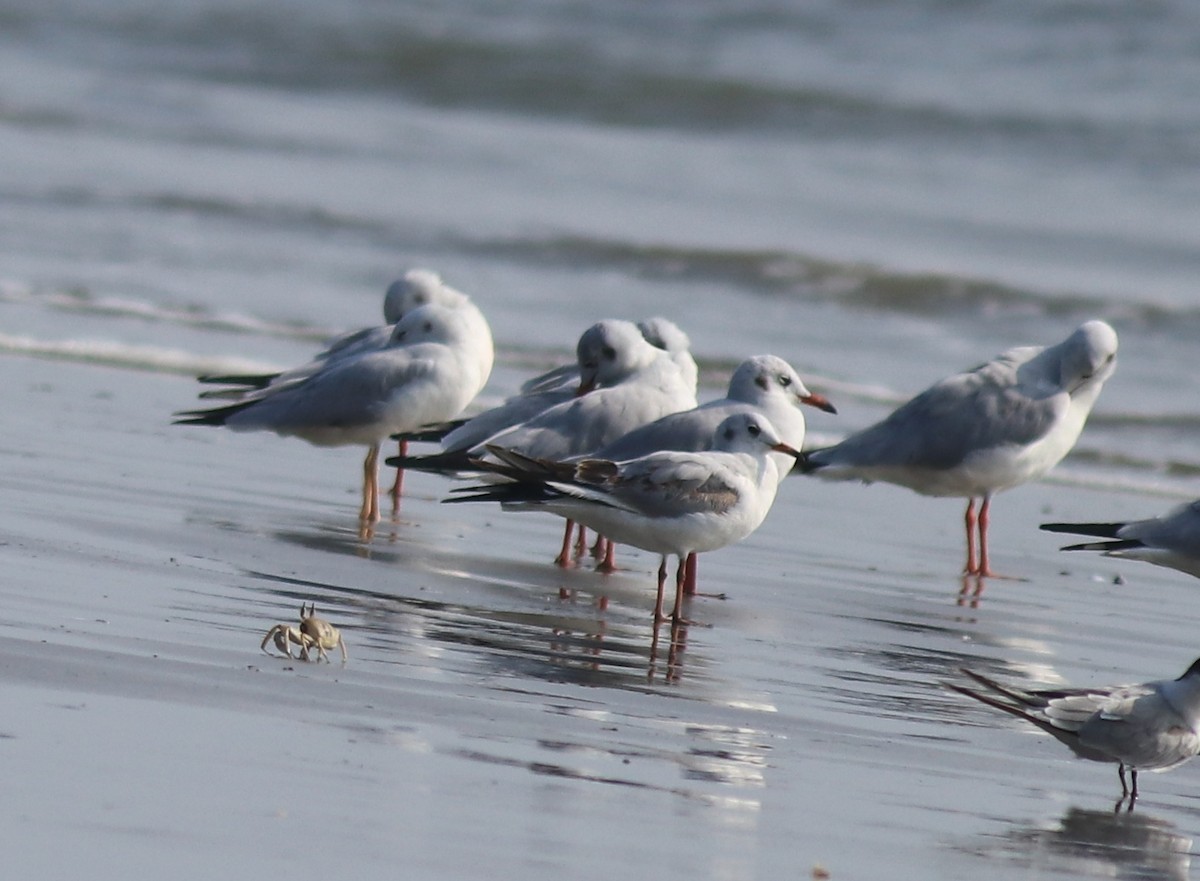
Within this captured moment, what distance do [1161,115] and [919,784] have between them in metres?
18.6

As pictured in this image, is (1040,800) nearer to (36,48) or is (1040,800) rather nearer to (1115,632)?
(1115,632)

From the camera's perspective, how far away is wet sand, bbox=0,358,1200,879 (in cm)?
384

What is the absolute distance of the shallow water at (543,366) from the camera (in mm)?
4156

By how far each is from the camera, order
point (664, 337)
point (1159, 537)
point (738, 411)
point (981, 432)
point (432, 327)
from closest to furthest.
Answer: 1. point (738, 411)
2. point (1159, 537)
3. point (432, 327)
4. point (981, 432)
5. point (664, 337)

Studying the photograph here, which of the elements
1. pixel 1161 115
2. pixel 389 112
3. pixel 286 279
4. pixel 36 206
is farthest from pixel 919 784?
A: pixel 389 112

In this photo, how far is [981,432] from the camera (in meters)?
8.59

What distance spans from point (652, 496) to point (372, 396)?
2281 mm

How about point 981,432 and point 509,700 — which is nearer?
point 509,700

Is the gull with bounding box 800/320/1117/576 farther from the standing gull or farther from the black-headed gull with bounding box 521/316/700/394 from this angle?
the standing gull

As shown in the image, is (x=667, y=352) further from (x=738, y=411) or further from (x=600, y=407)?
(x=738, y=411)

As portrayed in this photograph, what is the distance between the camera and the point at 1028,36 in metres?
24.7

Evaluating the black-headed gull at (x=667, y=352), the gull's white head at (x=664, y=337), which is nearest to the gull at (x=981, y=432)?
the black-headed gull at (x=667, y=352)

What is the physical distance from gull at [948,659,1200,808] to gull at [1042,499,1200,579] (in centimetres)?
207

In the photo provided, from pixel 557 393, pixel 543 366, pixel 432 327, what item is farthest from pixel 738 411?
pixel 543 366
